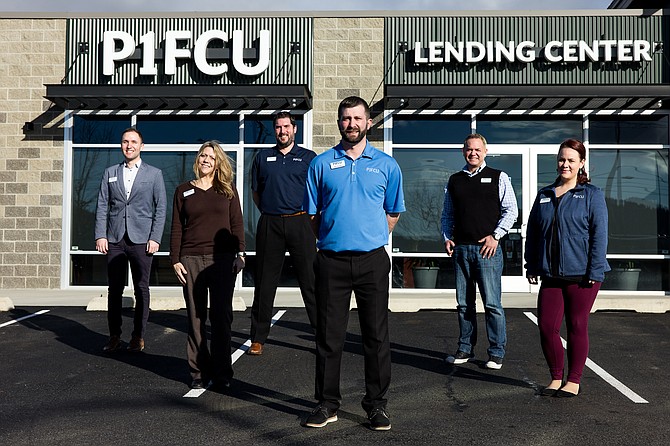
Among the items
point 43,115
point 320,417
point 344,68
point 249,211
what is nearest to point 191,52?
point 344,68

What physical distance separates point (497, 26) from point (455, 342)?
23.4 ft

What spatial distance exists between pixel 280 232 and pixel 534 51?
25.0 feet

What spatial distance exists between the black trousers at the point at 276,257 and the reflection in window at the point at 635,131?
783cm

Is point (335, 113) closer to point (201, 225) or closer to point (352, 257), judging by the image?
point (201, 225)

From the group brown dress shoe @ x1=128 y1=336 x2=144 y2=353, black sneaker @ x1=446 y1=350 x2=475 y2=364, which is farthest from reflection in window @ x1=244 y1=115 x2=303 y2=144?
black sneaker @ x1=446 y1=350 x2=475 y2=364

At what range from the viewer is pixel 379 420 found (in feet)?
13.7

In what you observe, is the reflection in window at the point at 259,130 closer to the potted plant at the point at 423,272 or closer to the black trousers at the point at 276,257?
the potted plant at the point at 423,272

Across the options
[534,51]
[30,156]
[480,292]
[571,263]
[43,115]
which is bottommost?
[480,292]

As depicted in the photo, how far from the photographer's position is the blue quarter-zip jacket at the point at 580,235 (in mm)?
5078

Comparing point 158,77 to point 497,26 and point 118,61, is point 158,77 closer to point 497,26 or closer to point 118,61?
point 118,61

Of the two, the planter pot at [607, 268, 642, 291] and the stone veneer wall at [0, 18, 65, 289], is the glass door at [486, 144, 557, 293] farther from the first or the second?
the stone veneer wall at [0, 18, 65, 289]

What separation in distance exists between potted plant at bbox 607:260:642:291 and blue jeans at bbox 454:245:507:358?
7144mm

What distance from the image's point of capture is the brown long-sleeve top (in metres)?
5.34

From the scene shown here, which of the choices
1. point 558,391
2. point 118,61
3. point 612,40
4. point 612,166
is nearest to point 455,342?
point 558,391
